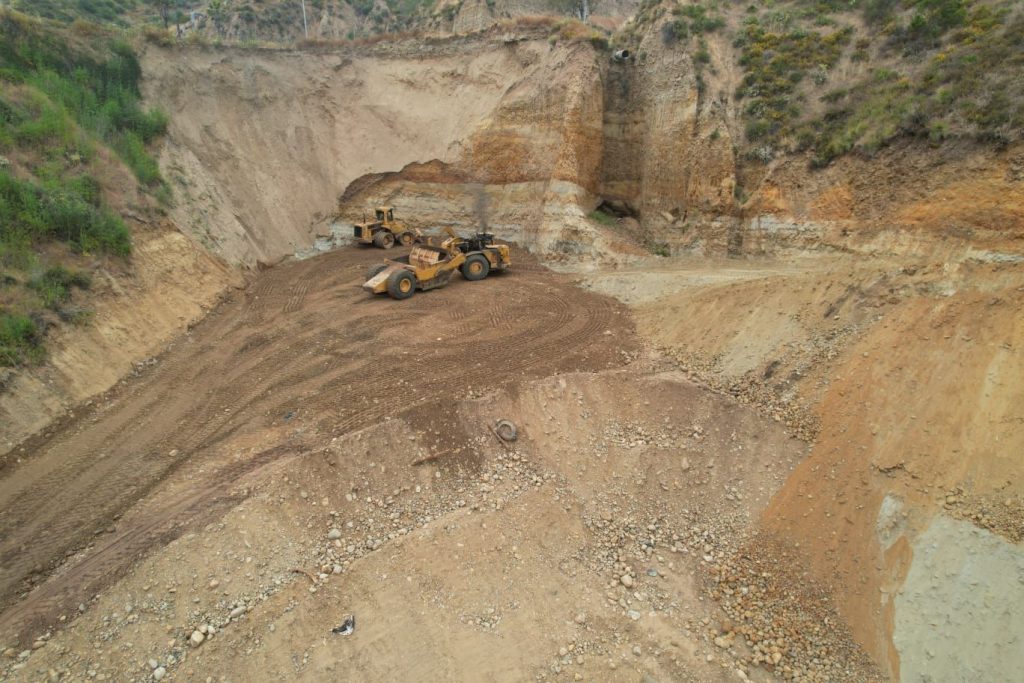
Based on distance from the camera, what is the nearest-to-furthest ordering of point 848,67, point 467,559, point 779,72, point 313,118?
point 467,559, point 848,67, point 779,72, point 313,118

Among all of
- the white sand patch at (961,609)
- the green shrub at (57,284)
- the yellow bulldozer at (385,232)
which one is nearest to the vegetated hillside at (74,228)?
the green shrub at (57,284)

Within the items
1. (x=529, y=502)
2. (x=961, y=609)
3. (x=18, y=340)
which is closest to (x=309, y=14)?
(x=18, y=340)

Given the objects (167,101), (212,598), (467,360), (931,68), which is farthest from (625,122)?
(212,598)

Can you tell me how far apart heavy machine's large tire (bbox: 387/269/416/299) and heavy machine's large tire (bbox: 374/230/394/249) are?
5.77 metres

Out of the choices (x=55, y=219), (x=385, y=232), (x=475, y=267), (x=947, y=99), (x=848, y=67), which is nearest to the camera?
(x=55, y=219)

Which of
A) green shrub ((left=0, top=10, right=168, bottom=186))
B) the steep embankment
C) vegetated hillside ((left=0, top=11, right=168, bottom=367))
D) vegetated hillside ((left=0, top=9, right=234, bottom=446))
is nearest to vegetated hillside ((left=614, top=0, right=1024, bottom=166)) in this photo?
the steep embankment

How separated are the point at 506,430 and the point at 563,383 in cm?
190

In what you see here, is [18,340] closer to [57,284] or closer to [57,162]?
[57,284]

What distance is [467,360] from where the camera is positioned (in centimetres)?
1134

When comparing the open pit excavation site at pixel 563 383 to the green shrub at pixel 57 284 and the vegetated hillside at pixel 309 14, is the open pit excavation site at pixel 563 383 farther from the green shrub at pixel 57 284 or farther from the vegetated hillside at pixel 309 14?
the vegetated hillside at pixel 309 14

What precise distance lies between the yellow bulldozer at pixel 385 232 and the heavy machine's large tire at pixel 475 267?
5.40 meters

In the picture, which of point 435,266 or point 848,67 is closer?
point 848,67

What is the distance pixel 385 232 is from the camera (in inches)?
792

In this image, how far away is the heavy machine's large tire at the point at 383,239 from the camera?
1989 cm
